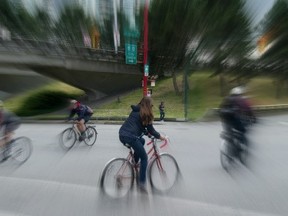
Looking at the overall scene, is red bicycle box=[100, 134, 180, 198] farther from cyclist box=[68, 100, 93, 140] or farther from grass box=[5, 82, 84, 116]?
grass box=[5, 82, 84, 116]

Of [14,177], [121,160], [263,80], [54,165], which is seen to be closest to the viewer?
[121,160]

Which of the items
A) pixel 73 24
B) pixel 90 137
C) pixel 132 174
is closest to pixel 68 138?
pixel 90 137

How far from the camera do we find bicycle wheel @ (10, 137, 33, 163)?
8461 mm

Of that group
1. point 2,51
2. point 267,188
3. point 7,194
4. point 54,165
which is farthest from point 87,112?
point 2,51

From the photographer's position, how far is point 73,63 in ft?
101

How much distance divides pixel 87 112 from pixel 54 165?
3.15 metres

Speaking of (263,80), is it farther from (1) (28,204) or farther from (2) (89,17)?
(1) (28,204)

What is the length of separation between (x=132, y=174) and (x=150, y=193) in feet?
1.47

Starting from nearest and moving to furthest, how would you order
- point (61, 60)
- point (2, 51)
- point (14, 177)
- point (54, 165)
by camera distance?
point (14, 177) < point (54, 165) < point (2, 51) < point (61, 60)

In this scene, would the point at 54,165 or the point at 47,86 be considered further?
the point at 47,86

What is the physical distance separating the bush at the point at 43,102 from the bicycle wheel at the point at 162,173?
21.6 m

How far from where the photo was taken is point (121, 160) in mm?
5773

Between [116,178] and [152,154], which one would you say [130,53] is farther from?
[116,178]

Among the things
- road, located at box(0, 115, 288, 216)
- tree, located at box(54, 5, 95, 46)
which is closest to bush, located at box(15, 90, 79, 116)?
tree, located at box(54, 5, 95, 46)
